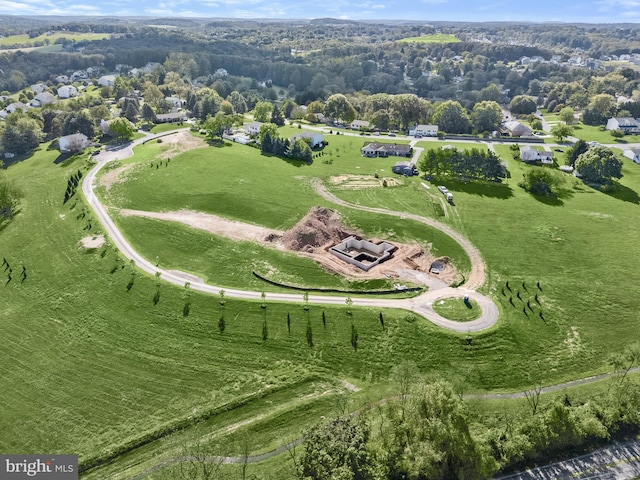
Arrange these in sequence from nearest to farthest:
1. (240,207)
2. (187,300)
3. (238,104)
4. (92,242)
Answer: (187,300) < (92,242) < (240,207) < (238,104)

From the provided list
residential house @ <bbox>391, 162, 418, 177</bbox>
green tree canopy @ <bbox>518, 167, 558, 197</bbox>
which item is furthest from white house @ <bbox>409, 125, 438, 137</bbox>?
green tree canopy @ <bbox>518, 167, 558, 197</bbox>

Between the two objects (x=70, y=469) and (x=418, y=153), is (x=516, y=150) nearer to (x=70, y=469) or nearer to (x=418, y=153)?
(x=418, y=153)

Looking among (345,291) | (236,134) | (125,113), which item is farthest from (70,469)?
(125,113)

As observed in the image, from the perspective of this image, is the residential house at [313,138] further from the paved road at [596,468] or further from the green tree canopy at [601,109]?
the green tree canopy at [601,109]

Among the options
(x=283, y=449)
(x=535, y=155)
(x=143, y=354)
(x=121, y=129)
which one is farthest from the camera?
(x=121, y=129)

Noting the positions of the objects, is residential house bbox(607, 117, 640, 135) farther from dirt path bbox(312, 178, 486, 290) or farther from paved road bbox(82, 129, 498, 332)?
paved road bbox(82, 129, 498, 332)

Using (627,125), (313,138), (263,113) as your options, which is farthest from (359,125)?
(627,125)

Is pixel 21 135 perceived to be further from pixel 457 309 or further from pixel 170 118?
pixel 457 309

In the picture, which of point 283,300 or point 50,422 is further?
point 283,300
